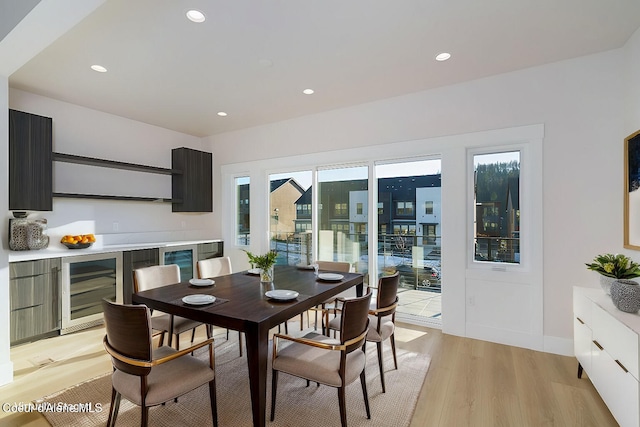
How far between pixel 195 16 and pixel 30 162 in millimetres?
2690

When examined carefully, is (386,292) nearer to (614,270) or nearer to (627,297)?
(627,297)

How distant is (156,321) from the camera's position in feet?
8.65

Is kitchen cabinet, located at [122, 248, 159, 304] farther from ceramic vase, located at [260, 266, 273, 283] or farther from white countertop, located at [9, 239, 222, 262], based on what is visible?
ceramic vase, located at [260, 266, 273, 283]

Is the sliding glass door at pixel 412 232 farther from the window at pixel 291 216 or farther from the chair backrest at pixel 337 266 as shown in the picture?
the window at pixel 291 216

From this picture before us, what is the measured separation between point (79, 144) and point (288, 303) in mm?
3967

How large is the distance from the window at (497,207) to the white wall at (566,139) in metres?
0.29

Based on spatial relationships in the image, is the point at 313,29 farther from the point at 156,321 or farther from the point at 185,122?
the point at 185,122

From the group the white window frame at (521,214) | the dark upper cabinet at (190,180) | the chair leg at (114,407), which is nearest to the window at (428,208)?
the white window frame at (521,214)

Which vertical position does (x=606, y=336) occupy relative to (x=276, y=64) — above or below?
below

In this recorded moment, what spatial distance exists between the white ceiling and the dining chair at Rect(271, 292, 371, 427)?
2.10 meters

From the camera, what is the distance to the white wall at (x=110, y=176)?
385cm

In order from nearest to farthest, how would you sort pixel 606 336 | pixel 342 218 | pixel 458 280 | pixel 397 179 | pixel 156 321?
pixel 606 336 < pixel 156 321 < pixel 458 280 < pixel 397 179 < pixel 342 218

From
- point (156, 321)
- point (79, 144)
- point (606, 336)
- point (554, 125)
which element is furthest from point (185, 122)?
point (606, 336)

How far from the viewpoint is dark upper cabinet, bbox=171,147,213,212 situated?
5.09 metres
